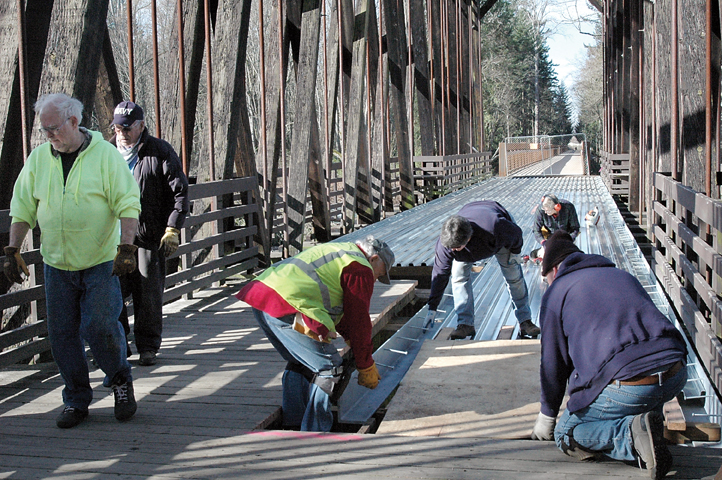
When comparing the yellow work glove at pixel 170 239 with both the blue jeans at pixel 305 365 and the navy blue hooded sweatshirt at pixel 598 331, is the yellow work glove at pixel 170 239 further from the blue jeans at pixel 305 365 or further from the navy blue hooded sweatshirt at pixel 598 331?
the navy blue hooded sweatshirt at pixel 598 331

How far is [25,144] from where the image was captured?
15.5ft

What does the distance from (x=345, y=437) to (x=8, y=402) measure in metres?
1.78

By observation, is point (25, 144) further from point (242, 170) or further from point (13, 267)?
point (242, 170)

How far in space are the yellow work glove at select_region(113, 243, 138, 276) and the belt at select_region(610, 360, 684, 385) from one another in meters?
2.11

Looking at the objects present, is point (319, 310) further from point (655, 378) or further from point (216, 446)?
point (655, 378)

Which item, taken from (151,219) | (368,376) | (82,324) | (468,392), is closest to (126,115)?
(151,219)

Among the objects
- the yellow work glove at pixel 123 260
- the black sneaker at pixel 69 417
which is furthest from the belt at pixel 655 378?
the black sneaker at pixel 69 417

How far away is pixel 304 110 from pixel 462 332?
4837 mm

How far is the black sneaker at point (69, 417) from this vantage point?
357 cm

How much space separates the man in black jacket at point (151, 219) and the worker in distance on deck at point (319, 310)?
3.53 feet

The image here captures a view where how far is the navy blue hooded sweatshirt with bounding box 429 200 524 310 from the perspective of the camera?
509 centimetres

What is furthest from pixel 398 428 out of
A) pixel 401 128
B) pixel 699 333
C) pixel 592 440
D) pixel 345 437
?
pixel 401 128

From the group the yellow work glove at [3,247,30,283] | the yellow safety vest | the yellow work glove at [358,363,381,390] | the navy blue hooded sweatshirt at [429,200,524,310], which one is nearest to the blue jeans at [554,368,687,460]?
the yellow work glove at [358,363,381,390]

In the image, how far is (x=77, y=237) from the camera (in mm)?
3502
